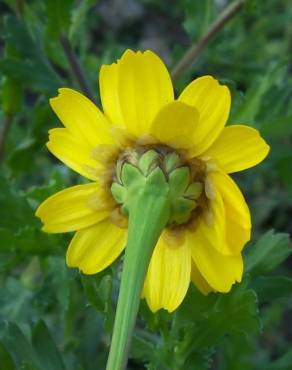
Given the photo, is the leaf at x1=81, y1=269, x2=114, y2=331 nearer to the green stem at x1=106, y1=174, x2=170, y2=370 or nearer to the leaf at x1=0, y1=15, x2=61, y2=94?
the green stem at x1=106, y1=174, x2=170, y2=370

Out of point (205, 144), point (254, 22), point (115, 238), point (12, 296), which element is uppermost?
point (205, 144)

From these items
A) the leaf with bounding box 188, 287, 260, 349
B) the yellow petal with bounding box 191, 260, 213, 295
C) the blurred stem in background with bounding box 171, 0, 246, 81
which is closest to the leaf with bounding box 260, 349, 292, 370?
the leaf with bounding box 188, 287, 260, 349

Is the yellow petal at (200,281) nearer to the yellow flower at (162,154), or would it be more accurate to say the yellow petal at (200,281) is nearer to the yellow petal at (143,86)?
the yellow flower at (162,154)

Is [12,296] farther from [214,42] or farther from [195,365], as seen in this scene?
[214,42]

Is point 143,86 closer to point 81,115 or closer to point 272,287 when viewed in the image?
point 81,115

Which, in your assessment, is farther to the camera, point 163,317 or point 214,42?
point 214,42

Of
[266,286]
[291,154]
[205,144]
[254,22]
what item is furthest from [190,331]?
[254,22]

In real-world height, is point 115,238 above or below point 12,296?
above

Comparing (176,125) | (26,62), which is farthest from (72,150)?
(26,62)
